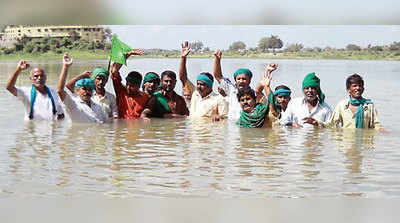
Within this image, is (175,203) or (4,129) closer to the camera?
(175,203)

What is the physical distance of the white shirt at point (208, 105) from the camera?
32.5 feet

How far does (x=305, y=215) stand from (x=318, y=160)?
9.59 ft

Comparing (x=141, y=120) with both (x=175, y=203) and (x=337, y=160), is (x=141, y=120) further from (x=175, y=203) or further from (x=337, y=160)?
(x=175, y=203)

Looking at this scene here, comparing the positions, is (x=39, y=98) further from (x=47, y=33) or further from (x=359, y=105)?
(x=47, y=33)

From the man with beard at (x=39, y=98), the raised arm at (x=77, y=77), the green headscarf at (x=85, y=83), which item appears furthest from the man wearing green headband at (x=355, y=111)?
the man with beard at (x=39, y=98)

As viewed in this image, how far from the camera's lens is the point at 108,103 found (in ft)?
31.3

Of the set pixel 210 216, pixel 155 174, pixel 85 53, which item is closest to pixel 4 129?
pixel 155 174

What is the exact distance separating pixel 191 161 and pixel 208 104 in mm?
2505

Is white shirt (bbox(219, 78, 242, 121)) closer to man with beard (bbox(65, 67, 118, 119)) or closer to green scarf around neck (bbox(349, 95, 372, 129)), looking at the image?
man with beard (bbox(65, 67, 118, 119))

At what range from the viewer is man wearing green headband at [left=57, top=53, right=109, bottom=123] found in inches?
344

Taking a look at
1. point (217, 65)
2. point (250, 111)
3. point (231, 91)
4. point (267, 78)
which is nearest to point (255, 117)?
point (250, 111)

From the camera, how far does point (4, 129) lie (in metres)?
10.4

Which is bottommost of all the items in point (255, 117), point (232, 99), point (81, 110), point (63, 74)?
point (255, 117)

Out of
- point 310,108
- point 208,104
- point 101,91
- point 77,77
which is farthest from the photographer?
point 208,104
